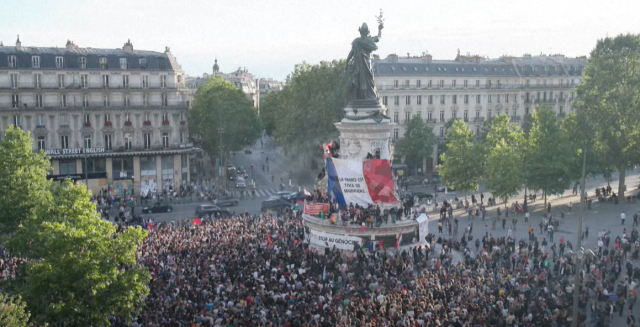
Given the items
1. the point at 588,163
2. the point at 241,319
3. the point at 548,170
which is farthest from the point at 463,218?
the point at 241,319

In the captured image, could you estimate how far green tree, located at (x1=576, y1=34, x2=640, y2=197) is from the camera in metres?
51.3

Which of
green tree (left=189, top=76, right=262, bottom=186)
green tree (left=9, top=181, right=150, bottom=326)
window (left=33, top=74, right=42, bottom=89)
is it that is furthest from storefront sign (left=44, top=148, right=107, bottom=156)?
green tree (left=9, top=181, right=150, bottom=326)

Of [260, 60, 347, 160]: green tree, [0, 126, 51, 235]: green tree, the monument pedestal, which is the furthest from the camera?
[260, 60, 347, 160]: green tree

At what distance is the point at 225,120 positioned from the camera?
226ft

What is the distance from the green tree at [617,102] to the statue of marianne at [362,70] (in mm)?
22111

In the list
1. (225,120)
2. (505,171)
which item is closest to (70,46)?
(225,120)

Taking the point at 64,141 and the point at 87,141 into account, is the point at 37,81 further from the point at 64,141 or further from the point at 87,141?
the point at 87,141

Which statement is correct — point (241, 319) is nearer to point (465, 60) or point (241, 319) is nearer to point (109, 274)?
point (109, 274)

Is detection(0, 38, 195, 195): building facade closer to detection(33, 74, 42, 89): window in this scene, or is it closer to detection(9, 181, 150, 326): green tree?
detection(33, 74, 42, 89): window

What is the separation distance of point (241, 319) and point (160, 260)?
10206mm

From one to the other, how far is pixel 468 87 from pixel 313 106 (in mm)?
21439

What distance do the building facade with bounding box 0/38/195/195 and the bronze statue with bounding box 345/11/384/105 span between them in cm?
2614

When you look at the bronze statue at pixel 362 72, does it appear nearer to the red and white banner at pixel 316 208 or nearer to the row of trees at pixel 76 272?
the red and white banner at pixel 316 208

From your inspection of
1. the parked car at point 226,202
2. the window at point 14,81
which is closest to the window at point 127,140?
the window at point 14,81
